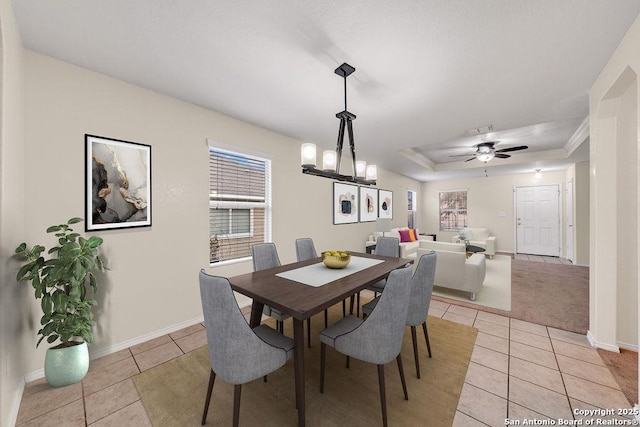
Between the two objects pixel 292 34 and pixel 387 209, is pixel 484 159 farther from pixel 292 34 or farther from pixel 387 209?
pixel 292 34

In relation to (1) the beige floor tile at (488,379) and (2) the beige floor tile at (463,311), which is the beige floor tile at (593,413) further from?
(2) the beige floor tile at (463,311)

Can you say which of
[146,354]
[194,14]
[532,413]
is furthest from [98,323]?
[532,413]

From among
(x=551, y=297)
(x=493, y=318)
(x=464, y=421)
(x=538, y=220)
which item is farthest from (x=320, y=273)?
(x=538, y=220)

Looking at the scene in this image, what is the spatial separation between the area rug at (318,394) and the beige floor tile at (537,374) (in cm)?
34

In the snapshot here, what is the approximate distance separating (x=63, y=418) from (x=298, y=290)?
170cm

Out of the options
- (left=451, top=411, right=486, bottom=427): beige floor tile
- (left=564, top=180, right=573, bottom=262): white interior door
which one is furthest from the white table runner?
(left=564, top=180, right=573, bottom=262): white interior door

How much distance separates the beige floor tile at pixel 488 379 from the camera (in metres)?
1.78

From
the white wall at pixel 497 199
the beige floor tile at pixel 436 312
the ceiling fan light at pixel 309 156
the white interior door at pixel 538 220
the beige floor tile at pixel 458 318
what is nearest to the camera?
the ceiling fan light at pixel 309 156

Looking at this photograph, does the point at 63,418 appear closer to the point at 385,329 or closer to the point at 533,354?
the point at 385,329

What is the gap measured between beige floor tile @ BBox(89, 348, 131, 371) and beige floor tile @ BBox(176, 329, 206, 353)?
0.42 m

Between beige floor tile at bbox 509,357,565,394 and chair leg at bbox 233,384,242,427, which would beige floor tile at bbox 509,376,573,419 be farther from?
chair leg at bbox 233,384,242,427

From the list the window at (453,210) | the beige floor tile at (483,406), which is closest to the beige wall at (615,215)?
the beige floor tile at (483,406)

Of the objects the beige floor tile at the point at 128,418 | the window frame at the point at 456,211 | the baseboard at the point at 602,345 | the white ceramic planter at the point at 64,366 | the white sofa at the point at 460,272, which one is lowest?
the beige floor tile at the point at 128,418

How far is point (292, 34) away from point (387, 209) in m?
5.49
